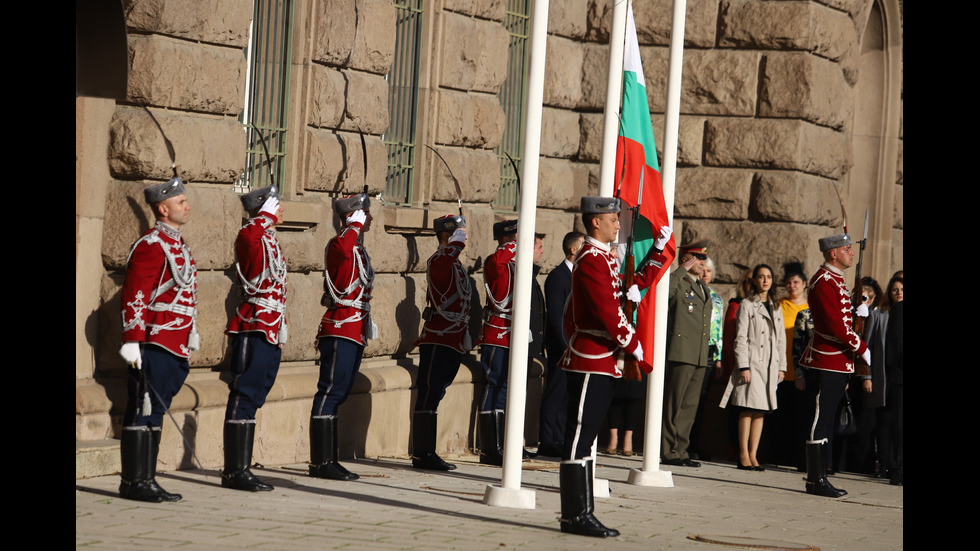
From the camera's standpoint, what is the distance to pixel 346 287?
384 inches

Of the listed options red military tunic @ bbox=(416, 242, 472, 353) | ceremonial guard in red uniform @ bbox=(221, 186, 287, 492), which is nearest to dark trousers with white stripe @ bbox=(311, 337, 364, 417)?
ceremonial guard in red uniform @ bbox=(221, 186, 287, 492)

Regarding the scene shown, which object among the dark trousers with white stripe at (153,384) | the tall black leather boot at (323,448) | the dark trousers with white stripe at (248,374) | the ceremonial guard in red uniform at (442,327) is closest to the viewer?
the dark trousers with white stripe at (153,384)

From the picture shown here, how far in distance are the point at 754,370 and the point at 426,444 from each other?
3.15m

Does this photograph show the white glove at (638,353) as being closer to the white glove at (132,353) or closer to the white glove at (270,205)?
the white glove at (270,205)

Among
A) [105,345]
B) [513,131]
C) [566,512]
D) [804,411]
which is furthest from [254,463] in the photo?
[513,131]

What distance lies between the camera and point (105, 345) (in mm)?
9109

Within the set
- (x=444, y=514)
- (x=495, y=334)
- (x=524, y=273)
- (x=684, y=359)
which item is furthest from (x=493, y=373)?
(x=444, y=514)

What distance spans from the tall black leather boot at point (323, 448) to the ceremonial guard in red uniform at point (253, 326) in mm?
720

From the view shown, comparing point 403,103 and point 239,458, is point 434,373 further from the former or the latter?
point 403,103

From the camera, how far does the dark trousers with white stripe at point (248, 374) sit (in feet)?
28.9

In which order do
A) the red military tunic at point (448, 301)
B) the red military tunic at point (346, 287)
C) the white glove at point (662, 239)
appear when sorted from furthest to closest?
the red military tunic at point (448, 301) < the red military tunic at point (346, 287) < the white glove at point (662, 239)

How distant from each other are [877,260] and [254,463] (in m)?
9.77

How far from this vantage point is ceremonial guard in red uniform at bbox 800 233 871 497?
10633 millimetres

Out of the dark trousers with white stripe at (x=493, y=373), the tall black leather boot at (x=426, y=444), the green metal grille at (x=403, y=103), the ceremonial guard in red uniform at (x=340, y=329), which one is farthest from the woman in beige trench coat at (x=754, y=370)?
the ceremonial guard in red uniform at (x=340, y=329)
